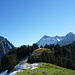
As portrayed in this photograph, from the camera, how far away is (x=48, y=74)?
114 ft

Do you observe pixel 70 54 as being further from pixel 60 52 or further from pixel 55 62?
pixel 55 62

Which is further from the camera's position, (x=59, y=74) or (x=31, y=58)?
(x=31, y=58)

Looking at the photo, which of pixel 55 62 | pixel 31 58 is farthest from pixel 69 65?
pixel 31 58

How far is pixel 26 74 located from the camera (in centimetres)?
3500

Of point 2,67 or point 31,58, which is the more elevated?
point 31,58

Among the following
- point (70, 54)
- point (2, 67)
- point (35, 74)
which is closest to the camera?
point (35, 74)

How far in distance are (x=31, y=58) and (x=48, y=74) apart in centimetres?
4002

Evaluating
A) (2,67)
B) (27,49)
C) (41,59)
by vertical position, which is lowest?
(2,67)

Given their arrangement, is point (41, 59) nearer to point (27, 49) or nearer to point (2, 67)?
point (2, 67)

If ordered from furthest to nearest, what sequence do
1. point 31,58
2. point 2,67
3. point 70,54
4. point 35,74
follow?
point 70,54 → point 2,67 → point 31,58 → point 35,74

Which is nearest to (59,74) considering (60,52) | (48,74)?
(48,74)

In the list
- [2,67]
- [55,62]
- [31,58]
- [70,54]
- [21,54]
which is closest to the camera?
[55,62]

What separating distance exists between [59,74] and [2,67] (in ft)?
240

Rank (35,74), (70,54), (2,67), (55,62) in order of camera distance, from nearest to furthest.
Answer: (35,74), (55,62), (2,67), (70,54)
